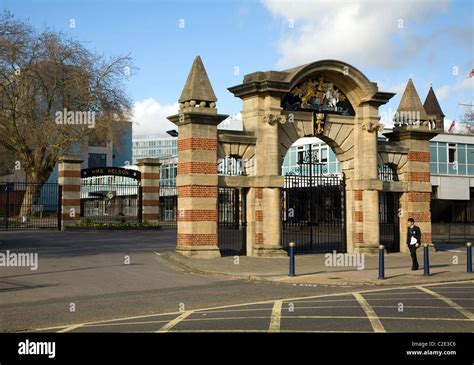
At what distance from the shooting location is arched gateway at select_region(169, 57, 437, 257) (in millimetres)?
22031

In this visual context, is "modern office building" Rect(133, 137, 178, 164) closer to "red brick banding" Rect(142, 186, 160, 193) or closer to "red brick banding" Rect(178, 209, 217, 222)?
"red brick banding" Rect(142, 186, 160, 193)

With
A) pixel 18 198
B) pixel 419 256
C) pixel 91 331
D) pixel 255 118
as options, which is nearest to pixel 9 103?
pixel 18 198

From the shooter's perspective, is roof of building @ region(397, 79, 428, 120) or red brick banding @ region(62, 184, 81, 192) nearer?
roof of building @ region(397, 79, 428, 120)

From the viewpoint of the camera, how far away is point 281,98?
23.2 m

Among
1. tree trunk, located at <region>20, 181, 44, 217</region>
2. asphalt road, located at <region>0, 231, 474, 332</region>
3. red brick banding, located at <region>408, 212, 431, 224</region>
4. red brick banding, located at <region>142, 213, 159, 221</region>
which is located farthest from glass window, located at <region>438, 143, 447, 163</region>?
asphalt road, located at <region>0, 231, 474, 332</region>

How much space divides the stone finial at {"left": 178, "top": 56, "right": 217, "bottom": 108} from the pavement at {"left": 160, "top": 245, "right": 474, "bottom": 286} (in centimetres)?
559

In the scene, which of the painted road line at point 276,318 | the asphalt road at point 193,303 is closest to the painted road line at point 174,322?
the asphalt road at point 193,303

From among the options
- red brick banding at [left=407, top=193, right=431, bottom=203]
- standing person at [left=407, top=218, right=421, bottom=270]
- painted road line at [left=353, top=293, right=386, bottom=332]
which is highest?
red brick banding at [left=407, top=193, right=431, bottom=203]

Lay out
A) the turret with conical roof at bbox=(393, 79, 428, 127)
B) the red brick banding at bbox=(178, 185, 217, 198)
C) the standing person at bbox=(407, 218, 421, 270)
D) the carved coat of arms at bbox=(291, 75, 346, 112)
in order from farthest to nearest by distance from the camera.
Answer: the turret with conical roof at bbox=(393, 79, 428, 127)
the carved coat of arms at bbox=(291, 75, 346, 112)
the red brick banding at bbox=(178, 185, 217, 198)
the standing person at bbox=(407, 218, 421, 270)

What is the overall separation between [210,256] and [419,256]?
8.94 metres

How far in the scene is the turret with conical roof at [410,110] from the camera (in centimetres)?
2694

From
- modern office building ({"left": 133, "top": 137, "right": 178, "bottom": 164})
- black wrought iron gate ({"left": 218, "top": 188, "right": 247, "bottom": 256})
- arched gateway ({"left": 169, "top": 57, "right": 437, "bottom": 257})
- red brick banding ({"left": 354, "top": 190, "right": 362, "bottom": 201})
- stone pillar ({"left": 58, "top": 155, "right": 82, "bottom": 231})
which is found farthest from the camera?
modern office building ({"left": 133, "top": 137, "right": 178, "bottom": 164})

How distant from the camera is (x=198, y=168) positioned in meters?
21.9

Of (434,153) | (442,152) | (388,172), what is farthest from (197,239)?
(442,152)
